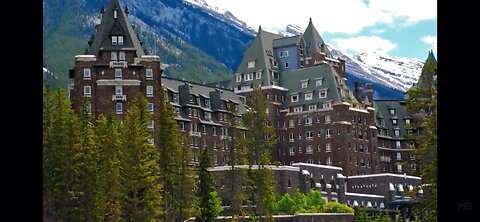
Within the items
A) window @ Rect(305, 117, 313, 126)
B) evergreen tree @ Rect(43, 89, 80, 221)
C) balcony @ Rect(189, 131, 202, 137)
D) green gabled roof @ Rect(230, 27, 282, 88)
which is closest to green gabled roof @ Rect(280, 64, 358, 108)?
window @ Rect(305, 117, 313, 126)

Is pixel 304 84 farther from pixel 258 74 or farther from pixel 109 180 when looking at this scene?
pixel 109 180

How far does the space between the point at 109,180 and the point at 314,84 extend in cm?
5221

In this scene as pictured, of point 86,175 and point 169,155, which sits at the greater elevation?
point 169,155

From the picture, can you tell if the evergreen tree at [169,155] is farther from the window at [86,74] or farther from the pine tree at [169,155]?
the window at [86,74]

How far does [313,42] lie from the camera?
114 metres

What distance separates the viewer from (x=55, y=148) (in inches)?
1959

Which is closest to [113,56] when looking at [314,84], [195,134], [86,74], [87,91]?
[86,74]

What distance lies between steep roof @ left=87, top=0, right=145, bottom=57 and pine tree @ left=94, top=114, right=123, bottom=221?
2347cm

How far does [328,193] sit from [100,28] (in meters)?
28.0

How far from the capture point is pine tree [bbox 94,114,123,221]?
50719 mm

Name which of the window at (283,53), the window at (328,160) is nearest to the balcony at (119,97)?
the window at (328,160)

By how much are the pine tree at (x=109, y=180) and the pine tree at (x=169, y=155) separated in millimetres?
3126

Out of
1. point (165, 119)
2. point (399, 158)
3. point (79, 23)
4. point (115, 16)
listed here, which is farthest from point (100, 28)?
point (79, 23)

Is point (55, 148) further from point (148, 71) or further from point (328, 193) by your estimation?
point (328, 193)
